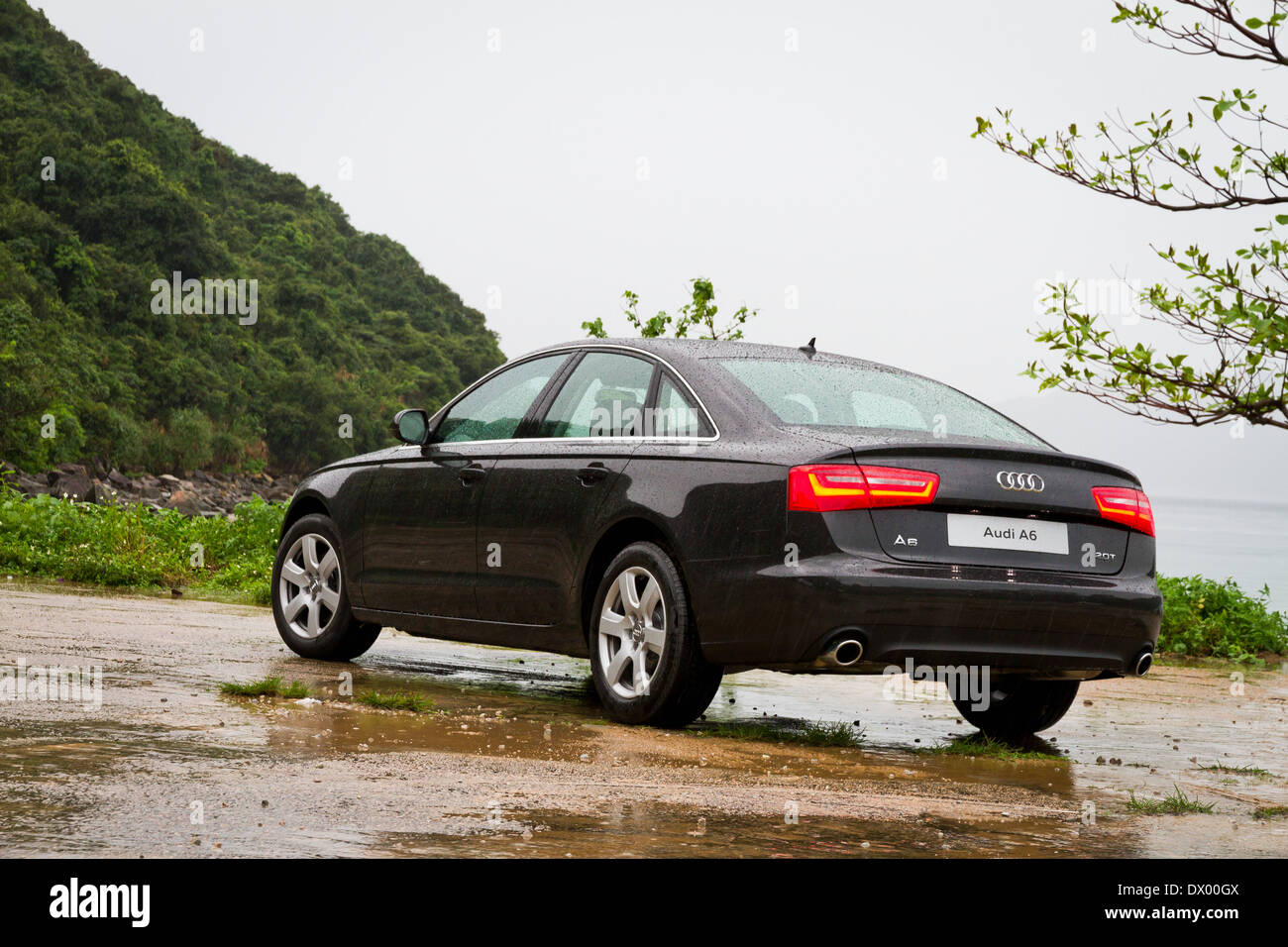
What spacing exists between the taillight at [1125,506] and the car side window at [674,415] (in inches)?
63.3

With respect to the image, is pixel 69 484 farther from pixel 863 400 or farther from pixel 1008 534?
pixel 1008 534

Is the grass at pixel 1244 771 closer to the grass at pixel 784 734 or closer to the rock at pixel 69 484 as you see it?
the grass at pixel 784 734

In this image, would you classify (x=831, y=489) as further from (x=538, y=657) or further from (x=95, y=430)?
(x=95, y=430)

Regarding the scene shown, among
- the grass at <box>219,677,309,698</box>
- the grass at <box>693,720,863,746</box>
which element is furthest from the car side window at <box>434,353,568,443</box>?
the grass at <box>693,720,863,746</box>

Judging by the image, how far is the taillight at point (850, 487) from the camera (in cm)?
556

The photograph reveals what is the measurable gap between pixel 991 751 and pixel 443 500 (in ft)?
9.40

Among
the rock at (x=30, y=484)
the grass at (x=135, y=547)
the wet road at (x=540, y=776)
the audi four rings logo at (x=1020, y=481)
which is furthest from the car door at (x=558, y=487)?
the rock at (x=30, y=484)

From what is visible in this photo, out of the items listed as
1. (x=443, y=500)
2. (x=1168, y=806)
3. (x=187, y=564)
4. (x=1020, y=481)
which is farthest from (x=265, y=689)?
(x=187, y=564)

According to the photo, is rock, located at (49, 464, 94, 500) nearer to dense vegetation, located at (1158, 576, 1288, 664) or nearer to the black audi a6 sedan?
dense vegetation, located at (1158, 576, 1288, 664)

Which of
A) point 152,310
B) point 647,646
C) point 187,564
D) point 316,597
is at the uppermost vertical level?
point 152,310

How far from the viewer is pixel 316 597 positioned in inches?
327

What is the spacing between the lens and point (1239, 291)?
6.49 meters
